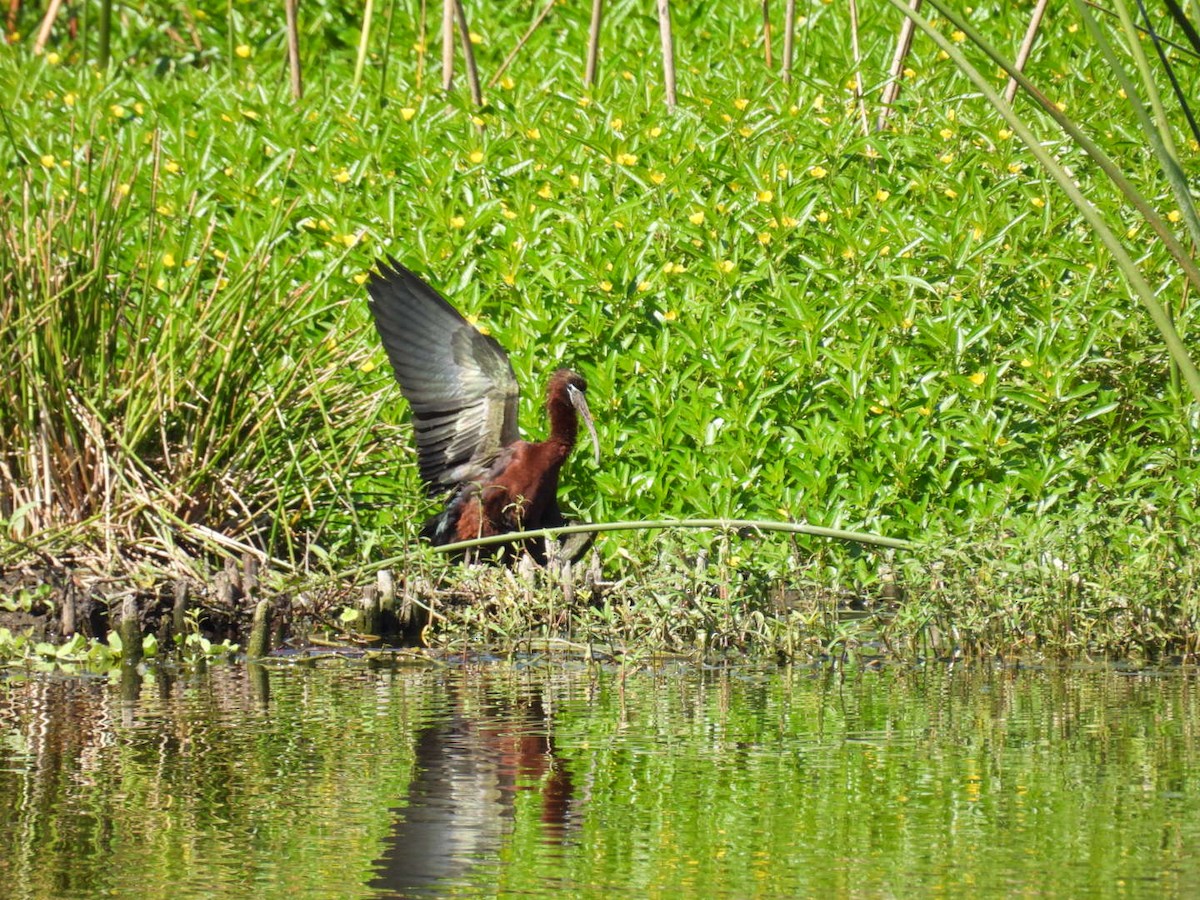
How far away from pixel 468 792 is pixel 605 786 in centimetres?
23

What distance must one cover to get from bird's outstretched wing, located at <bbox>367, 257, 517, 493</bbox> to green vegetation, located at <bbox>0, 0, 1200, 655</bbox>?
0.54 feet

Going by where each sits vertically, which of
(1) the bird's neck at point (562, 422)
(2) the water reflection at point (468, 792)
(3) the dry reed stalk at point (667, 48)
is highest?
(3) the dry reed stalk at point (667, 48)

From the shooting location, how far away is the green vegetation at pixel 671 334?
4.82m

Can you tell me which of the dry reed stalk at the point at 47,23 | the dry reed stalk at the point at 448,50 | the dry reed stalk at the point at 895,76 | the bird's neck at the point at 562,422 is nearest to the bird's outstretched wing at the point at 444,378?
the bird's neck at the point at 562,422

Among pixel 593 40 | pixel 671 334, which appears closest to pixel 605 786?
pixel 671 334

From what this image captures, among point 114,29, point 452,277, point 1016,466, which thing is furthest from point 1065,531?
point 114,29

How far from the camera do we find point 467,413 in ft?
18.9

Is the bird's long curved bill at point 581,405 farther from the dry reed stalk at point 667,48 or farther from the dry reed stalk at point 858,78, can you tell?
the dry reed stalk at point 858,78

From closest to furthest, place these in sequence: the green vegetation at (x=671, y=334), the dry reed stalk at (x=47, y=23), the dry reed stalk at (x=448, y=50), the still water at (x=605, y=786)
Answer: the still water at (x=605, y=786), the green vegetation at (x=671, y=334), the dry reed stalk at (x=448, y=50), the dry reed stalk at (x=47, y=23)

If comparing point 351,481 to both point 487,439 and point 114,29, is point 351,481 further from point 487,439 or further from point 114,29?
point 114,29

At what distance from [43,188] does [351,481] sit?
2.45m

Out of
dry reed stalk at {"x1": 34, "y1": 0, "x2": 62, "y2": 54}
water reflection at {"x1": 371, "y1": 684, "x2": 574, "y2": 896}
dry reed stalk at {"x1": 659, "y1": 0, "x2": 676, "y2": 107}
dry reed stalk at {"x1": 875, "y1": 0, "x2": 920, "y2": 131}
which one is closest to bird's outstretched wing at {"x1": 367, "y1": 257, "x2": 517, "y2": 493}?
water reflection at {"x1": 371, "y1": 684, "x2": 574, "y2": 896}

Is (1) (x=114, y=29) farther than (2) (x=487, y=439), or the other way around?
(1) (x=114, y=29)

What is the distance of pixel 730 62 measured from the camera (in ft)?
28.1
